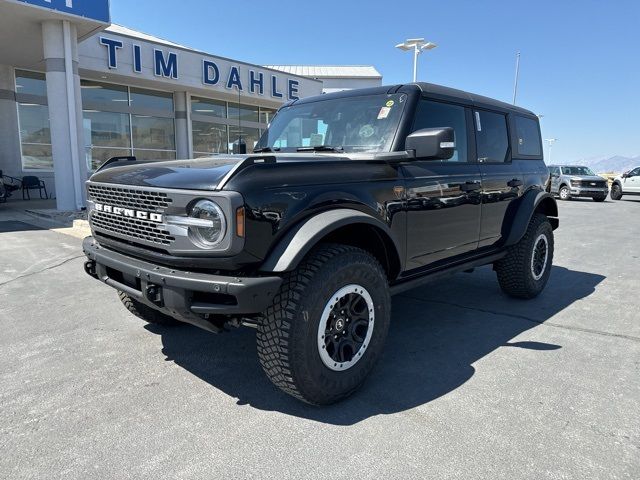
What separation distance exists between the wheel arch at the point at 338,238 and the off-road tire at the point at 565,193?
21534 mm

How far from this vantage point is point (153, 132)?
17.7m

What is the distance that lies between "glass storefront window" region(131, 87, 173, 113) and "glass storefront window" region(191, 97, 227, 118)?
94 cm

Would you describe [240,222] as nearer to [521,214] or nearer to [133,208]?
[133,208]

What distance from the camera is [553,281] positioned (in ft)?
18.9

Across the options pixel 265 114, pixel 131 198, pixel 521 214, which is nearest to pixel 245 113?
pixel 265 114

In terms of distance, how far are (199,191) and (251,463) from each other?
1.34m

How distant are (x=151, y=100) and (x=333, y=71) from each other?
1893cm

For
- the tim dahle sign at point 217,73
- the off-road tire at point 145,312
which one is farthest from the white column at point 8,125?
the off-road tire at point 145,312

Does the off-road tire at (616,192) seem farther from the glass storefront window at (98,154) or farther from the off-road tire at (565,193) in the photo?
the glass storefront window at (98,154)

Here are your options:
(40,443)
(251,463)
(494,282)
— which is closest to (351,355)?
(251,463)

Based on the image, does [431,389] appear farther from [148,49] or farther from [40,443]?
[148,49]

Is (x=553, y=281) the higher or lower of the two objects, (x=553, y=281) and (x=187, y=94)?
the lower

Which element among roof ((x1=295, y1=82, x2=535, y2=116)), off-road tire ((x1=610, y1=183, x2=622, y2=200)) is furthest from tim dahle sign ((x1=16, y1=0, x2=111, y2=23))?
off-road tire ((x1=610, y1=183, x2=622, y2=200))

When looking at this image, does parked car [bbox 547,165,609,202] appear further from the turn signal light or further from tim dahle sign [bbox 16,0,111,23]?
the turn signal light
